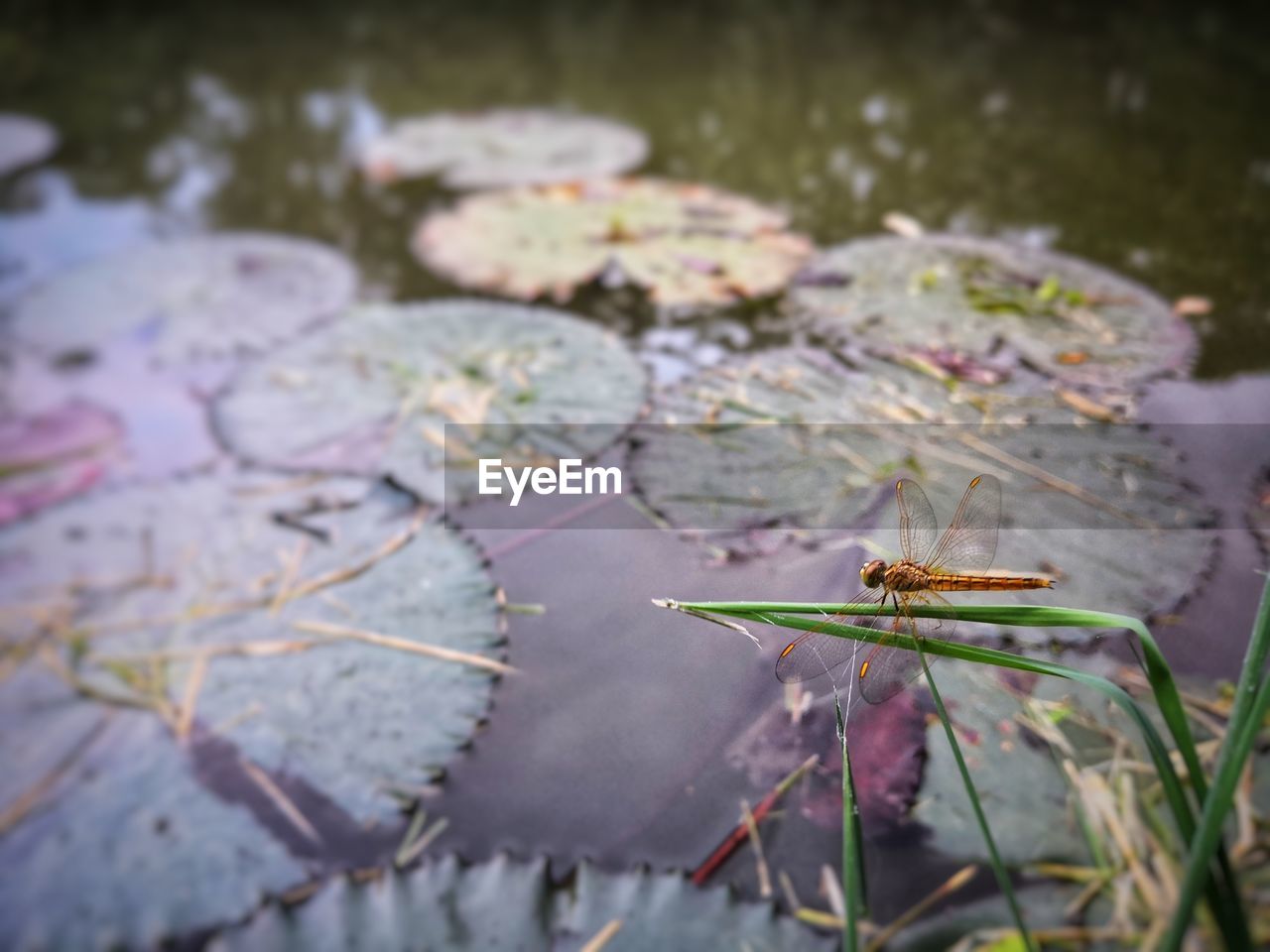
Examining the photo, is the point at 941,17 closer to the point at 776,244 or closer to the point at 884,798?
the point at 776,244

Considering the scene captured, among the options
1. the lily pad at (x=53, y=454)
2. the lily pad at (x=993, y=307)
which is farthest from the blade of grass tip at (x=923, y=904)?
the lily pad at (x=53, y=454)

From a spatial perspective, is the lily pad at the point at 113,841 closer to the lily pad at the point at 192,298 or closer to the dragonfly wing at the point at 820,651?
the dragonfly wing at the point at 820,651

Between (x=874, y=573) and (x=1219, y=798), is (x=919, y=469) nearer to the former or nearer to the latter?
(x=874, y=573)

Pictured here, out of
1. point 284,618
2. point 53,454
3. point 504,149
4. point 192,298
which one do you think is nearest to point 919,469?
point 284,618

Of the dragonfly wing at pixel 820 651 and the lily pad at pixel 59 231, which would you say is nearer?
the dragonfly wing at pixel 820 651

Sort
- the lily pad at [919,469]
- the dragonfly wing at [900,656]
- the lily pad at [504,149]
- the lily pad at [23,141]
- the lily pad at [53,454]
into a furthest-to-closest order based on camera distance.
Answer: the lily pad at [23,141] → the lily pad at [504,149] → the lily pad at [53,454] → the lily pad at [919,469] → the dragonfly wing at [900,656]

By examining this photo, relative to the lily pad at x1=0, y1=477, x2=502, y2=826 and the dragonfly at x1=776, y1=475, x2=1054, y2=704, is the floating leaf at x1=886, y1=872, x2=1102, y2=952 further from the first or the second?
the lily pad at x1=0, y1=477, x2=502, y2=826
